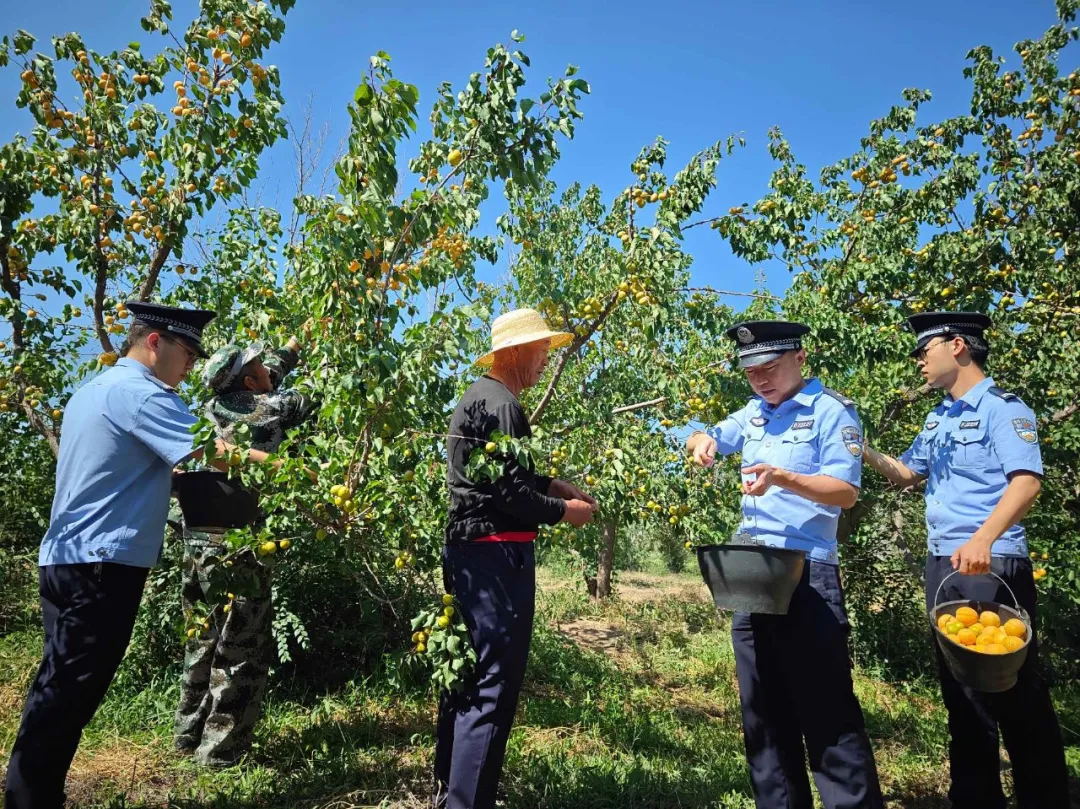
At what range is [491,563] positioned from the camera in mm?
2361

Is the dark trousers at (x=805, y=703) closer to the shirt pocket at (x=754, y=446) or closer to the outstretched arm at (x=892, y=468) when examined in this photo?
the shirt pocket at (x=754, y=446)

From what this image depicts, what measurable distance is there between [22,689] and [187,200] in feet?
9.90

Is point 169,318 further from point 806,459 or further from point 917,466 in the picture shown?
point 917,466

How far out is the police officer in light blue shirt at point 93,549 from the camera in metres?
2.18

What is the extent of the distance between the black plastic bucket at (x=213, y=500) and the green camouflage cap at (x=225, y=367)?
638mm

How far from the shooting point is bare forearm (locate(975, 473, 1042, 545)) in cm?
241

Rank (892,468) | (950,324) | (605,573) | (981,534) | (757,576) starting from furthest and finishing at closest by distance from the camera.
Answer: (605,573) → (892,468) → (950,324) → (981,534) → (757,576)

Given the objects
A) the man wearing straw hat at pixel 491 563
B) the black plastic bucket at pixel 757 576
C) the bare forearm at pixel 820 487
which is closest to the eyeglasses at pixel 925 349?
the bare forearm at pixel 820 487

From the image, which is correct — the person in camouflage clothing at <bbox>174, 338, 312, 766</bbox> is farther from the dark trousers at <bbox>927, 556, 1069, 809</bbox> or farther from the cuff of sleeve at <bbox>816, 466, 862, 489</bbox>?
the dark trousers at <bbox>927, 556, 1069, 809</bbox>

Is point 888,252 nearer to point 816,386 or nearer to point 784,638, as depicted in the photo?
point 816,386

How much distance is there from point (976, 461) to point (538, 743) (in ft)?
8.24

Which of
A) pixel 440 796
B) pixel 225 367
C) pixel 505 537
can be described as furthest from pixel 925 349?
pixel 225 367

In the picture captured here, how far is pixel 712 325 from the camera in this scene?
4.29m

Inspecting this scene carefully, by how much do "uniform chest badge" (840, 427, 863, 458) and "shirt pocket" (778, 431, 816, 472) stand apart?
0.36 ft
